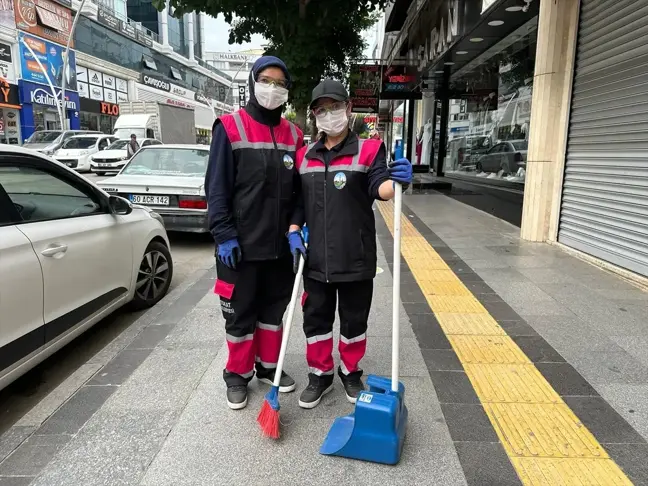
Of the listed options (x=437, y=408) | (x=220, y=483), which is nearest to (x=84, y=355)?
(x=220, y=483)

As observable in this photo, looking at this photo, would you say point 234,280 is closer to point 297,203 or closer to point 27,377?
point 297,203

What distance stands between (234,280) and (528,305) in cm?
289

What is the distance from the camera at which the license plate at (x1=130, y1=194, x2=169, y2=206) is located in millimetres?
6926

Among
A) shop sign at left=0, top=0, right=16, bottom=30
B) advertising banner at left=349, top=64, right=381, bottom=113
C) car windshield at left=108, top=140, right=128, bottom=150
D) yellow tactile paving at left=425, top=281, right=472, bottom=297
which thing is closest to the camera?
yellow tactile paving at left=425, top=281, right=472, bottom=297

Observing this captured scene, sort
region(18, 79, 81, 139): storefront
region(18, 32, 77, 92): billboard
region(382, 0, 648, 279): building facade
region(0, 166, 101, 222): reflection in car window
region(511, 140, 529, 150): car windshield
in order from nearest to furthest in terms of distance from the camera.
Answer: region(0, 166, 101, 222): reflection in car window → region(382, 0, 648, 279): building facade → region(511, 140, 529, 150): car windshield → region(18, 79, 81, 139): storefront → region(18, 32, 77, 92): billboard

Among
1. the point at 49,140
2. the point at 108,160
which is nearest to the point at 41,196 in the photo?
the point at 108,160

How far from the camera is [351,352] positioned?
9.51 feet

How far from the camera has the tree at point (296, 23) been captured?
962cm

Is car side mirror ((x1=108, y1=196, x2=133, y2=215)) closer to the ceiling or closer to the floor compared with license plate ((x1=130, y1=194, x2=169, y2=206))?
closer to the ceiling

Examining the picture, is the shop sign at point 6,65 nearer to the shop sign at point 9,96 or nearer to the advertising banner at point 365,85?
the shop sign at point 9,96

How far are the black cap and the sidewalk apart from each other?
1.71 meters

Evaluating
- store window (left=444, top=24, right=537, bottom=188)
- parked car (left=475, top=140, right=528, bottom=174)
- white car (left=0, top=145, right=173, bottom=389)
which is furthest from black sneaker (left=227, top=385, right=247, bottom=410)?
parked car (left=475, top=140, right=528, bottom=174)

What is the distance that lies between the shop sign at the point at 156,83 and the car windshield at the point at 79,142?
23.0 m

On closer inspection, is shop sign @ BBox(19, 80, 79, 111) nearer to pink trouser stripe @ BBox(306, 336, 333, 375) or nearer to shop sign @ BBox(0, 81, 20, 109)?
shop sign @ BBox(0, 81, 20, 109)
